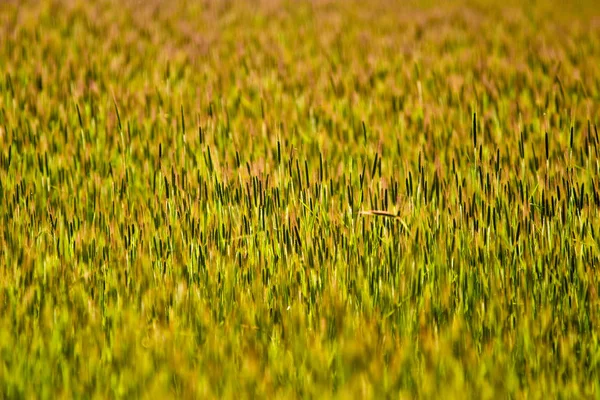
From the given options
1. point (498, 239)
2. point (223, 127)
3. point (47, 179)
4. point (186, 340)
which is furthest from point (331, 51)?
point (186, 340)

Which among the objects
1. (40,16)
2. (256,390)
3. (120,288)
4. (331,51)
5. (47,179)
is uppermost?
(40,16)

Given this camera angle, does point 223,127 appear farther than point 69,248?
Yes

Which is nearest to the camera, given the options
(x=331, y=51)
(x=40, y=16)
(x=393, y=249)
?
(x=393, y=249)

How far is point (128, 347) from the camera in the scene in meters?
2.32

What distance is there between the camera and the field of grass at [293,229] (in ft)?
7.42

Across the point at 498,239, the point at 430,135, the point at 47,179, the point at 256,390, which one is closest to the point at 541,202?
the point at 498,239

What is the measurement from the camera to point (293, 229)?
3.00 metres

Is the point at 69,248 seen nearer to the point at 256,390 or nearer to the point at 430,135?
the point at 256,390

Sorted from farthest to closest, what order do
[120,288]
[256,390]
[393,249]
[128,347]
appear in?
[393,249] → [120,288] → [128,347] → [256,390]

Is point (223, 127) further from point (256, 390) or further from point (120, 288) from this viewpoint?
point (256, 390)

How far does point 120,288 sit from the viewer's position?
2650 millimetres

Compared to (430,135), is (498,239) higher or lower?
lower

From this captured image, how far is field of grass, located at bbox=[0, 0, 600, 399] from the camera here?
2262mm

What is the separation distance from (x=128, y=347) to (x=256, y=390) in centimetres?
43
